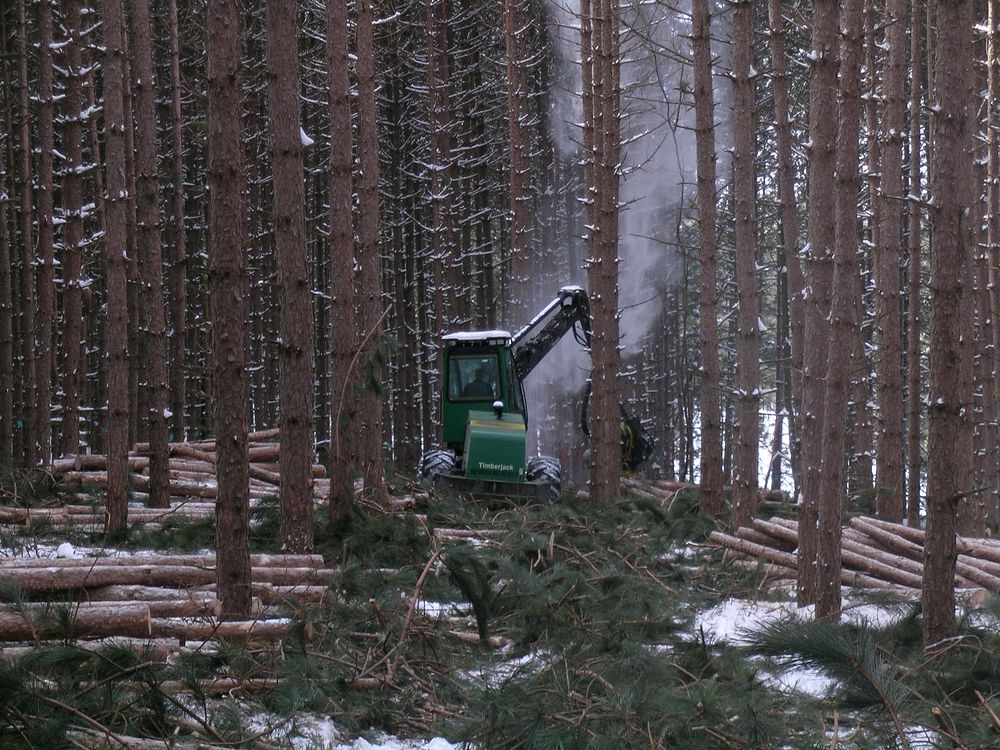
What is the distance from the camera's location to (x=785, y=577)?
31.5 feet

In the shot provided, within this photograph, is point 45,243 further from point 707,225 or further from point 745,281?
point 745,281

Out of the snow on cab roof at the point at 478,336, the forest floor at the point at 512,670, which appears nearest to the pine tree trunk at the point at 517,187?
the snow on cab roof at the point at 478,336

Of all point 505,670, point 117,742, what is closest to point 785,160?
point 505,670

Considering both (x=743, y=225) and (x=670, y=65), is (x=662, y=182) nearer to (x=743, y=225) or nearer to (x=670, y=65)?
(x=670, y=65)

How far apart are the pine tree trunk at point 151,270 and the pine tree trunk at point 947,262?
719 centimetres

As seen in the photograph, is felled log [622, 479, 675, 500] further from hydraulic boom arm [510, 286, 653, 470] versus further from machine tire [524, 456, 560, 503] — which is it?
machine tire [524, 456, 560, 503]

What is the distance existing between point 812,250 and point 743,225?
13.2 feet

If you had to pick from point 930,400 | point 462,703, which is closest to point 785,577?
point 930,400

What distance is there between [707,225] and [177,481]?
6.91 metres

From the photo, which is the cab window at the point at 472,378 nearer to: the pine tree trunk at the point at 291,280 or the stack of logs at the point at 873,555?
the stack of logs at the point at 873,555

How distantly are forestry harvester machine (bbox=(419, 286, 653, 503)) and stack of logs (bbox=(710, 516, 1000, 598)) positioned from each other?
4.87 metres

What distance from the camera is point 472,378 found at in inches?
655

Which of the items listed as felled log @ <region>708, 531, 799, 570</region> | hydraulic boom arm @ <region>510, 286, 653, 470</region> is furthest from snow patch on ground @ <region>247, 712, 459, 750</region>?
hydraulic boom arm @ <region>510, 286, 653, 470</region>

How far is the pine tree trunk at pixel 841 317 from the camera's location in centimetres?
739
